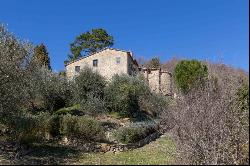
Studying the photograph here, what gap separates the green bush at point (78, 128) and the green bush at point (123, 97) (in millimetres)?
12604

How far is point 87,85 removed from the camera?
3938cm

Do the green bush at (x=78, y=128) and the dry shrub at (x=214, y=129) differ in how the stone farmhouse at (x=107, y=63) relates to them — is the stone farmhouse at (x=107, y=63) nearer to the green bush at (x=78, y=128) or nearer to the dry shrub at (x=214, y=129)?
the green bush at (x=78, y=128)

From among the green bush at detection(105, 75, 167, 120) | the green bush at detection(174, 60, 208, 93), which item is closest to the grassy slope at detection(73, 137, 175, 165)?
the green bush at detection(105, 75, 167, 120)

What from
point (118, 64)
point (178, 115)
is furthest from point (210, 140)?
point (118, 64)

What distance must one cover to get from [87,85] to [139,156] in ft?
67.9

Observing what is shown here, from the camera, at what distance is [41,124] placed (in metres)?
22.8

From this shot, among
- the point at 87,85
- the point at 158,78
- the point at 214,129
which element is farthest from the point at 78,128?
the point at 158,78

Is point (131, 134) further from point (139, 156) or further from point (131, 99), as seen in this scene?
point (131, 99)

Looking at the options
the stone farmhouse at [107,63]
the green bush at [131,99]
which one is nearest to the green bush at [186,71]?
the green bush at [131,99]

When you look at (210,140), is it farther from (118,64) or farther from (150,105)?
(118,64)

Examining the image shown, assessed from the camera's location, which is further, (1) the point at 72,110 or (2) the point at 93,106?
(1) the point at 72,110

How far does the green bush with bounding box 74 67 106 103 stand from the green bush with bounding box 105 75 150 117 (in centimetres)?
83

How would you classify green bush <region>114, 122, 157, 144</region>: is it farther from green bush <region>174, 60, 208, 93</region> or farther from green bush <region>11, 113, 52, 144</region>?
green bush <region>174, 60, 208, 93</region>

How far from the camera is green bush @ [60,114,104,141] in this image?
78.6ft
